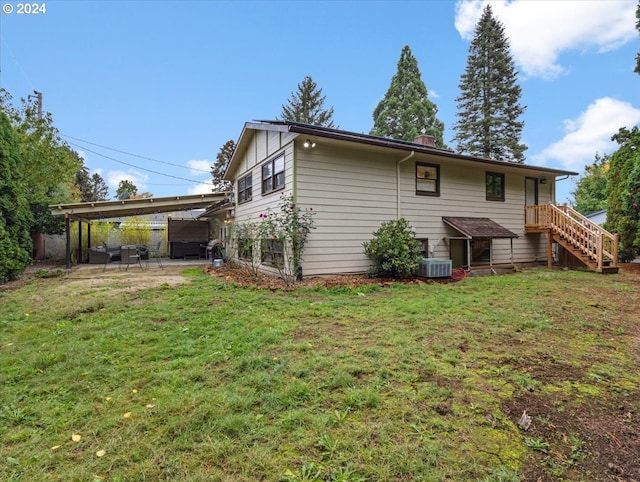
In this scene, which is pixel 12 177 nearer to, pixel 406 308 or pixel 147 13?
pixel 147 13

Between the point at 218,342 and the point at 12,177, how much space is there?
29.5 ft

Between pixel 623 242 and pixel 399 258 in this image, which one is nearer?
pixel 399 258

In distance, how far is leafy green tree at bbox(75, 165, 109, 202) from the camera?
3441 cm

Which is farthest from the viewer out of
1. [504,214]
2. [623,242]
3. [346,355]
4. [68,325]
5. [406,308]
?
[623,242]

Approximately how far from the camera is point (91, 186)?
1507 inches

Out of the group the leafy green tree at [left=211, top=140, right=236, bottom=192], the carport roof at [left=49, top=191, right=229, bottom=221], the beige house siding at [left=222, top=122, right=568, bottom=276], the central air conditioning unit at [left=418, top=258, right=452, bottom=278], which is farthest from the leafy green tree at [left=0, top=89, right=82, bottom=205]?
the leafy green tree at [left=211, top=140, right=236, bottom=192]

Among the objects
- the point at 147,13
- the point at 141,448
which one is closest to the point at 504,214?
the point at 141,448

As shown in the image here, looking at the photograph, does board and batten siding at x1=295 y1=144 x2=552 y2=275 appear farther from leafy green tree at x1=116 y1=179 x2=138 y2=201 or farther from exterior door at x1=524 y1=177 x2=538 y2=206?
leafy green tree at x1=116 y1=179 x2=138 y2=201

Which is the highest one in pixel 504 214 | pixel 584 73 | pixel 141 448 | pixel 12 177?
pixel 584 73

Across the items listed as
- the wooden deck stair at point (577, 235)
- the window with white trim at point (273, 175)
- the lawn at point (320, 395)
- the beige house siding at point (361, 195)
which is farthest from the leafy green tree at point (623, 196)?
the window with white trim at point (273, 175)

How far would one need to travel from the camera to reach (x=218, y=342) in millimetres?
3727

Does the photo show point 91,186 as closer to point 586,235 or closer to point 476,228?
point 476,228

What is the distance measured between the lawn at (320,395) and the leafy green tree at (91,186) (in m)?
36.5

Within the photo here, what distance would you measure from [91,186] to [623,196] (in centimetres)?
4651
